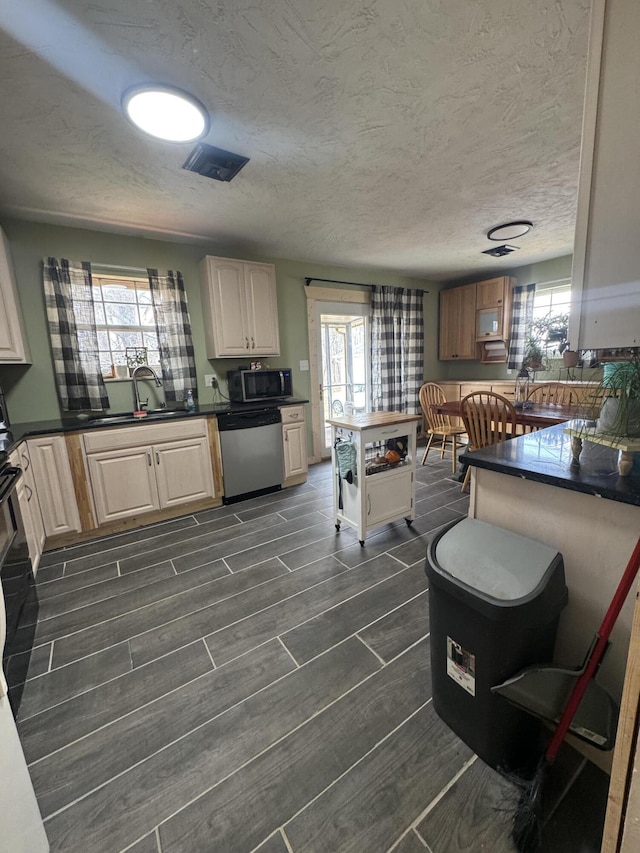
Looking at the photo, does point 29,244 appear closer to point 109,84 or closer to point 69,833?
point 109,84

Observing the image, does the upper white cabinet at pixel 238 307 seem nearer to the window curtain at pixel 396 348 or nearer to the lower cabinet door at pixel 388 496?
the window curtain at pixel 396 348

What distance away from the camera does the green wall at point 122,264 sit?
2672 millimetres

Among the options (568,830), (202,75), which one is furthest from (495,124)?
(568,830)

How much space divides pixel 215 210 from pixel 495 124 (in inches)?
74.8

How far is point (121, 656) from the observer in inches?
62.2

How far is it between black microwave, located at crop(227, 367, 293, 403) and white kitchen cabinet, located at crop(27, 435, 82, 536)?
4.93 ft

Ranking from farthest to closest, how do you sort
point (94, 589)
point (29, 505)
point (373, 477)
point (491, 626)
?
point (373, 477) → point (29, 505) → point (94, 589) → point (491, 626)

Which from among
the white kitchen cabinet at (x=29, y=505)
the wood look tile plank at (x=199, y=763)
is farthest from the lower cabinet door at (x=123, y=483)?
the wood look tile plank at (x=199, y=763)

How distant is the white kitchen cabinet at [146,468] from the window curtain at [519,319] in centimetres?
419

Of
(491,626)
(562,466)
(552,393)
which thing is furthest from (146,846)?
(552,393)

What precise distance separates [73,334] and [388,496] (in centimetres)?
285

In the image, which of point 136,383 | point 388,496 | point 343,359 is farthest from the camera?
point 343,359

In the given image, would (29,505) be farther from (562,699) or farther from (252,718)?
(562,699)

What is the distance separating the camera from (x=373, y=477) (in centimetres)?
235
